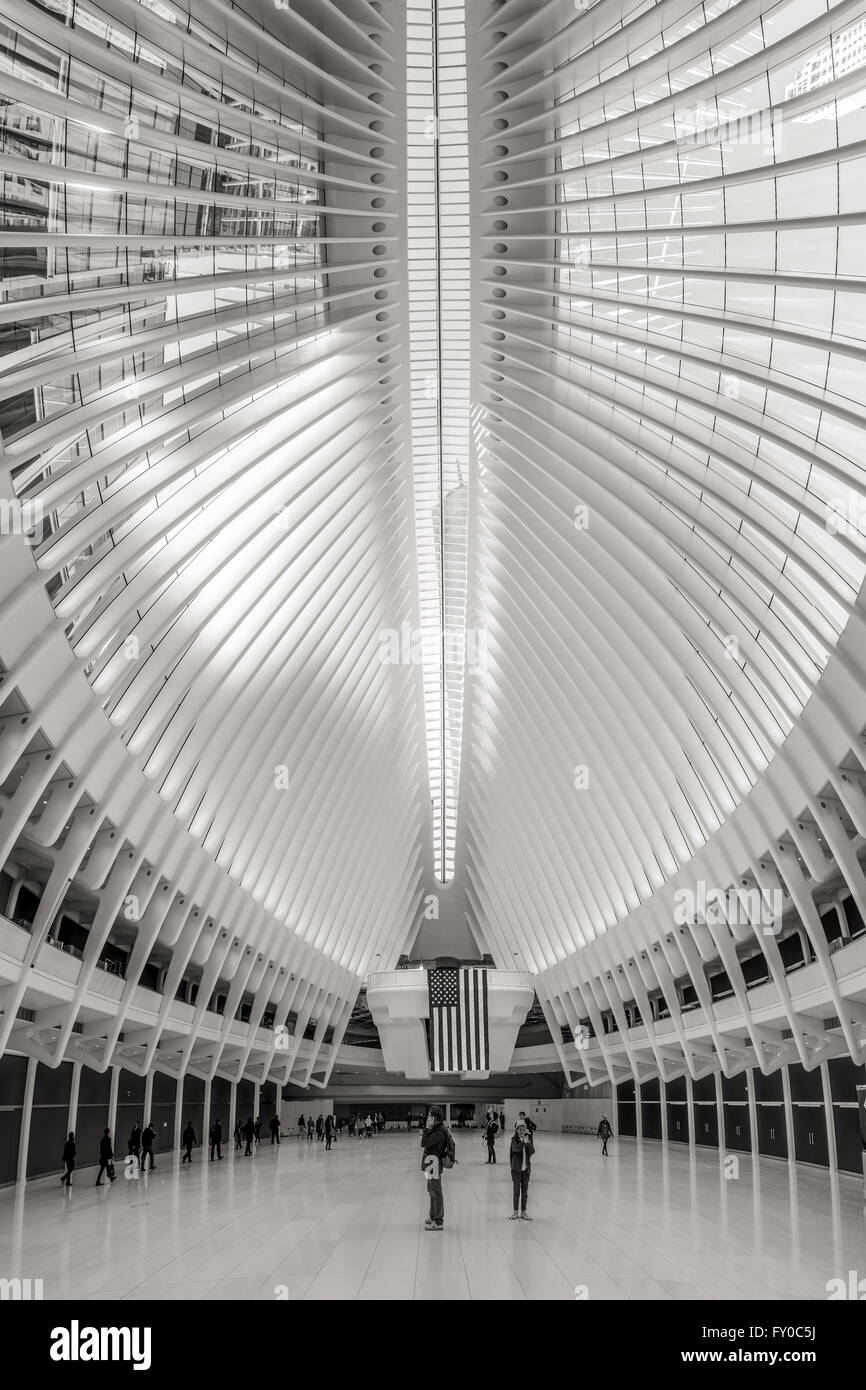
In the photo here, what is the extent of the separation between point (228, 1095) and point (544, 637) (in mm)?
23641

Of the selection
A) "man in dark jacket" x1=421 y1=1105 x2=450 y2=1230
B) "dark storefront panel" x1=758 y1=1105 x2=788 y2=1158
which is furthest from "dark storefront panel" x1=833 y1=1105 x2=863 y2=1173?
"man in dark jacket" x1=421 y1=1105 x2=450 y2=1230

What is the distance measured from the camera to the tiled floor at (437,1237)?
1036 centimetres

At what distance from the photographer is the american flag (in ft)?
115

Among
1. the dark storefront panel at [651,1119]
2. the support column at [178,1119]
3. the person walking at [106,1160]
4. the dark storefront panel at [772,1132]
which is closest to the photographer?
the person walking at [106,1160]

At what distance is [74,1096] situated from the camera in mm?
25859

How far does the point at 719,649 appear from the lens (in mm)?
22016

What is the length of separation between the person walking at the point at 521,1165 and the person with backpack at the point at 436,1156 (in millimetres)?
1297

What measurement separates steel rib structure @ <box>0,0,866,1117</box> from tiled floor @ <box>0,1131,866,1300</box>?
351 centimetres

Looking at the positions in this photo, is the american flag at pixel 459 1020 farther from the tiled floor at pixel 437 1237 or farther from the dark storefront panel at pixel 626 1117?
the dark storefront panel at pixel 626 1117

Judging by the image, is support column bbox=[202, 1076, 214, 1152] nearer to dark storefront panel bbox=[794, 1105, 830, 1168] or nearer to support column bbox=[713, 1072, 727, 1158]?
support column bbox=[713, 1072, 727, 1158]

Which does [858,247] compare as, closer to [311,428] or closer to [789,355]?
[789,355]

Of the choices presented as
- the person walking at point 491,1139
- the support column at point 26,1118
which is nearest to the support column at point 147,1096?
the support column at point 26,1118

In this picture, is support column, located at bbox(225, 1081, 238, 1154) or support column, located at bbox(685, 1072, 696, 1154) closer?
support column, located at bbox(685, 1072, 696, 1154)
